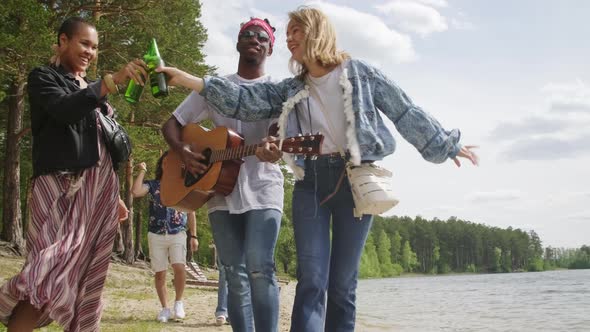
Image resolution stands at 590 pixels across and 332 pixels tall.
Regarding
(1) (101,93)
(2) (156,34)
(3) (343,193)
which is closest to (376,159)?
(3) (343,193)

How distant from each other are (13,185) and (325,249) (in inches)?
661

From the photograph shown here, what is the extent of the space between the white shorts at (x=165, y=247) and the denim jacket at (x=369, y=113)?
447cm

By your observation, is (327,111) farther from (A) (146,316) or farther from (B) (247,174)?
(A) (146,316)

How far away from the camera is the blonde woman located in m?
3.54

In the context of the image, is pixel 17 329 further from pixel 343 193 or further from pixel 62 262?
pixel 343 193

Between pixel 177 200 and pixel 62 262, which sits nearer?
pixel 62 262

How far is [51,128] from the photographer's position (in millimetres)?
3391

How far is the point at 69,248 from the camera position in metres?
3.34

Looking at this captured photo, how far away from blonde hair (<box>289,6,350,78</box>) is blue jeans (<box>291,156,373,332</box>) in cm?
61

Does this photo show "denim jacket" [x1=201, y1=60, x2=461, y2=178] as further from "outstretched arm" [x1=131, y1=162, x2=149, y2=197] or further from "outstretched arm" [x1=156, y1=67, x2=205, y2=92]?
"outstretched arm" [x1=131, y1=162, x2=149, y2=197]

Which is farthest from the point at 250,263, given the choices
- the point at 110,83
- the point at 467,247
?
the point at 467,247

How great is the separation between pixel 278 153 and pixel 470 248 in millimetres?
163057

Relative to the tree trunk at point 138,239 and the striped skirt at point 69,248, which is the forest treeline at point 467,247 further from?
the striped skirt at point 69,248

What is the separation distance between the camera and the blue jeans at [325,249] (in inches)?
139
